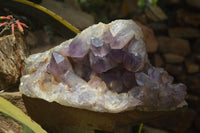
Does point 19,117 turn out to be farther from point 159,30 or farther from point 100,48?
point 159,30

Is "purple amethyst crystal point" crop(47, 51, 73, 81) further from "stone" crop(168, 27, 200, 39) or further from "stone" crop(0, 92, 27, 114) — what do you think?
"stone" crop(168, 27, 200, 39)

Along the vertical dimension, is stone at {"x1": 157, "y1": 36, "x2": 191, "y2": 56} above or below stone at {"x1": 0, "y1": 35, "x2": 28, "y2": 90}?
below

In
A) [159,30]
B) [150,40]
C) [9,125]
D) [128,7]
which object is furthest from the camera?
[159,30]

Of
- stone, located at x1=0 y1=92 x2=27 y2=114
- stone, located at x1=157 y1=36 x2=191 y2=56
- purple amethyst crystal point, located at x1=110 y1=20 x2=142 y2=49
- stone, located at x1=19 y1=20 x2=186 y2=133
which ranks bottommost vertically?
stone, located at x1=157 y1=36 x2=191 y2=56

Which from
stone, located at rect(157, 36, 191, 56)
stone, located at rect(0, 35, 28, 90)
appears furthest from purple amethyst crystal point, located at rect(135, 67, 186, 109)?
stone, located at rect(157, 36, 191, 56)

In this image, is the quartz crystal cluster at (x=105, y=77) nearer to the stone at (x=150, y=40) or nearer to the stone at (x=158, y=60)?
the stone at (x=150, y=40)

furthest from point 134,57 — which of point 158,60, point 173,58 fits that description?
point 173,58

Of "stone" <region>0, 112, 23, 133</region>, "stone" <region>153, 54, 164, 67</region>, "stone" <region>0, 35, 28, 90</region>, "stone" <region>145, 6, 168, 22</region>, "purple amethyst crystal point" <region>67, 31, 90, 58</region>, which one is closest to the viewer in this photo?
"stone" <region>0, 112, 23, 133</region>
